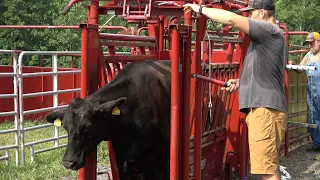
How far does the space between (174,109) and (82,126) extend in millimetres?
977

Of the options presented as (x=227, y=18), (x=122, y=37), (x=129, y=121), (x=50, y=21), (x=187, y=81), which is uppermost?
(x=50, y=21)

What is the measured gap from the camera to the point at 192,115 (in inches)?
192

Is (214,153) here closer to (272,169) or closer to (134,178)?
(134,178)

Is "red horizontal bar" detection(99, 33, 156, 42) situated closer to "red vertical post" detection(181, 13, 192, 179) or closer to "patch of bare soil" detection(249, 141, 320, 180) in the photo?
"red vertical post" detection(181, 13, 192, 179)

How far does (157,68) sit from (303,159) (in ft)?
13.3

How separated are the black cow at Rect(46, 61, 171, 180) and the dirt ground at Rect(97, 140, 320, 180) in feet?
5.70

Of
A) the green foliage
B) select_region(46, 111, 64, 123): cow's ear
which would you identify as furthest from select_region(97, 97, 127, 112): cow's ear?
the green foliage

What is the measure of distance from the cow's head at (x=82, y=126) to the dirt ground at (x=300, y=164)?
2476 millimetres

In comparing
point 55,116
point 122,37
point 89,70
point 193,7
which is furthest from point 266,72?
point 55,116

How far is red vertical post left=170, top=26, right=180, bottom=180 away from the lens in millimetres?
3996

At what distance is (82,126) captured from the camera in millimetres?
4473

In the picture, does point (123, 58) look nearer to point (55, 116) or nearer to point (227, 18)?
point (55, 116)

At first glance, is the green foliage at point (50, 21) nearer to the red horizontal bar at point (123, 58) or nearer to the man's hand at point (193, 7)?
the red horizontal bar at point (123, 58)

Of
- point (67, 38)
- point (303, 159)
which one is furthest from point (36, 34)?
point (303, 159)
